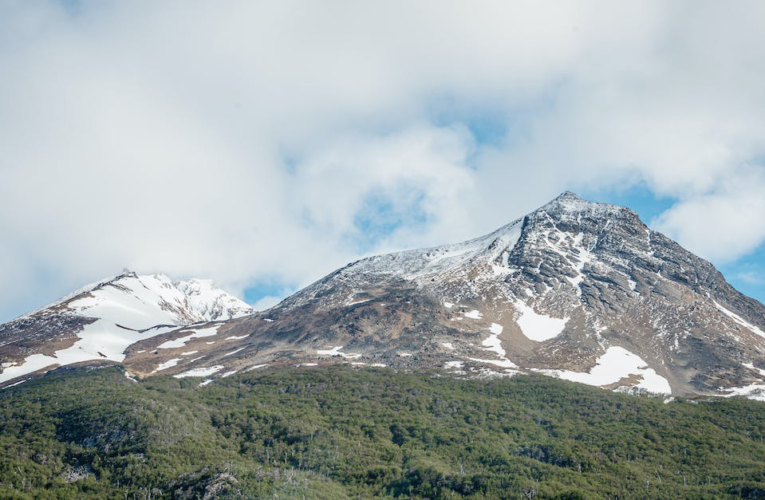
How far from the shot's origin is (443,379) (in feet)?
640

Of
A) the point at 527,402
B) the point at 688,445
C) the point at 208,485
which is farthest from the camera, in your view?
the point at 527,402

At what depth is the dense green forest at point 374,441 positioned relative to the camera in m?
132

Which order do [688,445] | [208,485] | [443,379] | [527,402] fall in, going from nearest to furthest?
[208,485]
[688,445]
[527,402]
[443,379]

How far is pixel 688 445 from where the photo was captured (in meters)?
145

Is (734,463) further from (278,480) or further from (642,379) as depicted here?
(278,480)

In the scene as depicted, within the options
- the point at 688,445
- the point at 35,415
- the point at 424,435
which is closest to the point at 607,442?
the point at 688,445

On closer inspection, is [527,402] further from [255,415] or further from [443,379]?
[255,415]

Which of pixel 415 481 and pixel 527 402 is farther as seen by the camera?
pixel 527 402

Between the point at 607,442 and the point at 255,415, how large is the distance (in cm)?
9621

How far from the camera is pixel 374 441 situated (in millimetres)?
159500

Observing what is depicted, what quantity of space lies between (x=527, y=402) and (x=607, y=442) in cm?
3124

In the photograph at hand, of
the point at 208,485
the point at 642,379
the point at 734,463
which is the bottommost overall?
the point at 208,485

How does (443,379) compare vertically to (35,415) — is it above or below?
A: above

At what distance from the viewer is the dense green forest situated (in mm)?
132500
